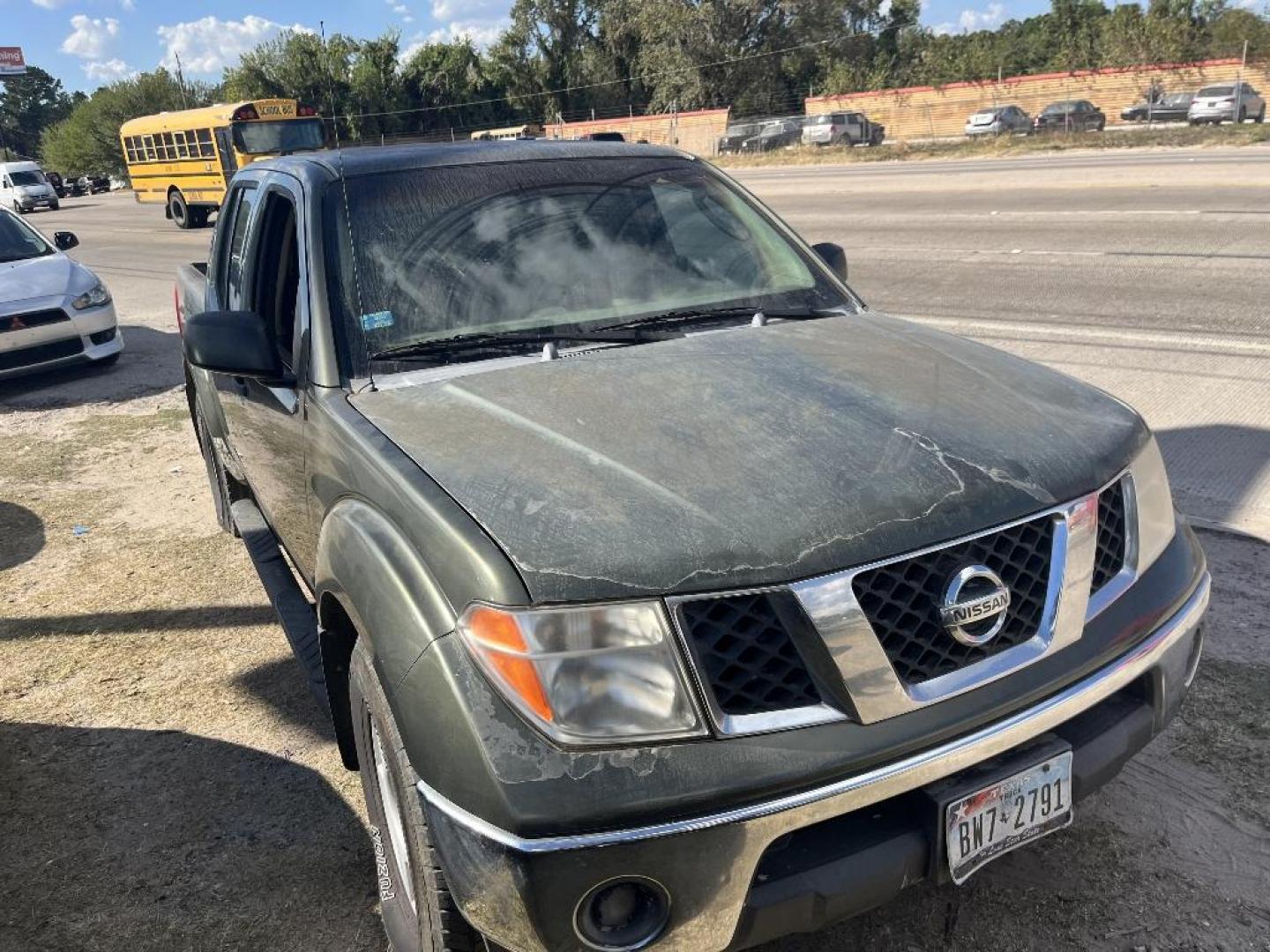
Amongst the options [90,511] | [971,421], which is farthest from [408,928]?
[90,511]

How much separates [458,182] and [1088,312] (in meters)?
6.97

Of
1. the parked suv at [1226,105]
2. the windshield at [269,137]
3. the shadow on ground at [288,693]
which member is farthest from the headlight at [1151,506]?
the parked suv at [1226,105]

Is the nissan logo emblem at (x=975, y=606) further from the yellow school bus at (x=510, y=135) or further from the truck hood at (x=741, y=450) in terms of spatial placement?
the yellow school bus at (x=510, y=135)

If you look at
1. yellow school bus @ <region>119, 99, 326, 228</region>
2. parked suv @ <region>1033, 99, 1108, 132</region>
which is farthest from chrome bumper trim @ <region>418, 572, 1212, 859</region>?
parked suv @ <region>1033, 99, 1108, 132</region>

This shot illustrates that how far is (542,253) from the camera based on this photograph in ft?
10.5

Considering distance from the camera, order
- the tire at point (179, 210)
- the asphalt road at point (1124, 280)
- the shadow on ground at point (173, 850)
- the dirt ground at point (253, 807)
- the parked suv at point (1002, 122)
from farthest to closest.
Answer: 1. the parked suv at point (1002, 122)
2. the tire at point (179, 210)
3. the asphalt road at point (1124, 280)
4. the shadow on ground at point (173, 850)
5. the dirt ground at point (253, 807)

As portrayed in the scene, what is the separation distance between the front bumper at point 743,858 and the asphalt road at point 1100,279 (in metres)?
3.18

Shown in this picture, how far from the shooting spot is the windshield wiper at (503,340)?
2.89 meters

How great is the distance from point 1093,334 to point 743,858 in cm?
718

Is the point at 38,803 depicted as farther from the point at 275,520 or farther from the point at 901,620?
the point at 901,620

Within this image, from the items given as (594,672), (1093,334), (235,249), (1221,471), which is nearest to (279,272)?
(235,249)

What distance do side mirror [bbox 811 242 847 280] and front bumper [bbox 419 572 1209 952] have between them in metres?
2.07

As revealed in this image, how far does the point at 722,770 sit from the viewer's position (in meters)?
1.77

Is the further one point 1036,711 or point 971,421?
point 971,421
